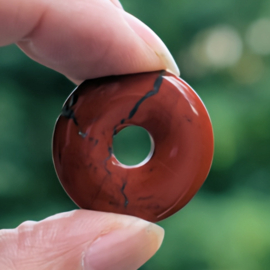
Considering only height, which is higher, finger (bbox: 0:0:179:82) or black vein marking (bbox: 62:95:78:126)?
finger (bbox: 0:0:179:82)

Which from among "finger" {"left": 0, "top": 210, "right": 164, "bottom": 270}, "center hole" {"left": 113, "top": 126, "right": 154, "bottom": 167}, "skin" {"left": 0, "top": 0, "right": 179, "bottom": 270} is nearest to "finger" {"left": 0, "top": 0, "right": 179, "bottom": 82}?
"skin" {"left": 0, "top": 0, "right": 179, "bottom": 270}

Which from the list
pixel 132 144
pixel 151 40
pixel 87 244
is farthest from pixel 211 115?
pixel 87 244

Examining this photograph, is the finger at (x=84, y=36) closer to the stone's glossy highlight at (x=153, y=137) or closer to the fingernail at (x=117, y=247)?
the stone's glossy highlight at (x=153, y=137)

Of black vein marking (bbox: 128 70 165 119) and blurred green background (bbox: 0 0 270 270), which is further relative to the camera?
blurred green background (bbox: 0 0 270 270)

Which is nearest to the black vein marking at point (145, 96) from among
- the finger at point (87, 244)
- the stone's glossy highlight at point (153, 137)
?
the stone's glossy highlight at point (153, 137)

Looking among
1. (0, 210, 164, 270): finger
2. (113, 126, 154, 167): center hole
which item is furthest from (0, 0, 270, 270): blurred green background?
(0, 210, 164, 270): finger

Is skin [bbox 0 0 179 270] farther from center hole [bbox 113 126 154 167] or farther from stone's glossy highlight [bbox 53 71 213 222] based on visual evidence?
center hole [bbox 113 126 154 167]

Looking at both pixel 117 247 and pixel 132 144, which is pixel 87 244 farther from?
pixel 132 144

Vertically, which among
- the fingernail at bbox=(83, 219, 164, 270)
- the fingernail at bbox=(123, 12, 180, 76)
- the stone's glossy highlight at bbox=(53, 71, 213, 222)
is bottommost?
the fingernail at bbox=(83, 219, 164, 270)
